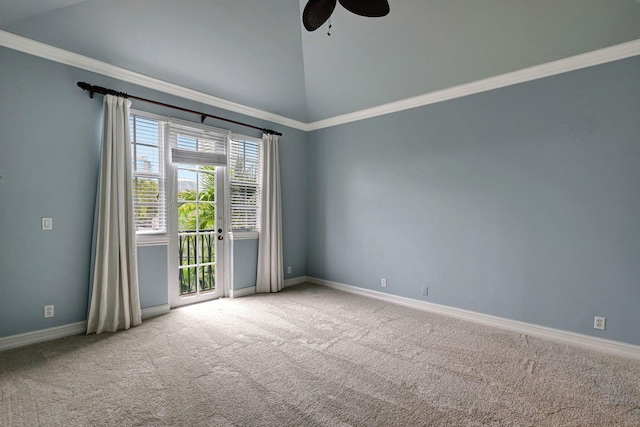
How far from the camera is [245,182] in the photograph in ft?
15.8

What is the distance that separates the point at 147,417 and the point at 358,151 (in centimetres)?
410

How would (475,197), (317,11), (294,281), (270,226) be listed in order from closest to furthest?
(317,11) < (475,197) < (270,226) < (294,281)

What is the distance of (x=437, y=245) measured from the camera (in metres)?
4.04

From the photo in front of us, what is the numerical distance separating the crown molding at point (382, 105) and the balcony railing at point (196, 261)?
74.3 inches

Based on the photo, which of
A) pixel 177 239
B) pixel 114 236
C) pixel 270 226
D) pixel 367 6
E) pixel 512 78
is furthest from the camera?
pixel 270 226

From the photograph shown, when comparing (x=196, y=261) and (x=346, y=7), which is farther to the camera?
(x=196, y=261)

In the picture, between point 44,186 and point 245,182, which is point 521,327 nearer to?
point 245,182

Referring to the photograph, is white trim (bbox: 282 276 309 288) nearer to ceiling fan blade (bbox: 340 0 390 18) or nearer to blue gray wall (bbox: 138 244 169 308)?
blue gray wall (bbox: 138 244 169 308)

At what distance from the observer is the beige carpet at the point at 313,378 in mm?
2020

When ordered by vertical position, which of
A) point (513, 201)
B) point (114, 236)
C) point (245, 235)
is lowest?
point (245, 235)

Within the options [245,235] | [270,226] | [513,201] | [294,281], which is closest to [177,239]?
[245,235]

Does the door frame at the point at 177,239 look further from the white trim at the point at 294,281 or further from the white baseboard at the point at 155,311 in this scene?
the white trim at the point at 294,281

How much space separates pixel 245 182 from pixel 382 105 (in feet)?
7.82

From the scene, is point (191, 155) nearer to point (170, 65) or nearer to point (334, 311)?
point (170, 65)
